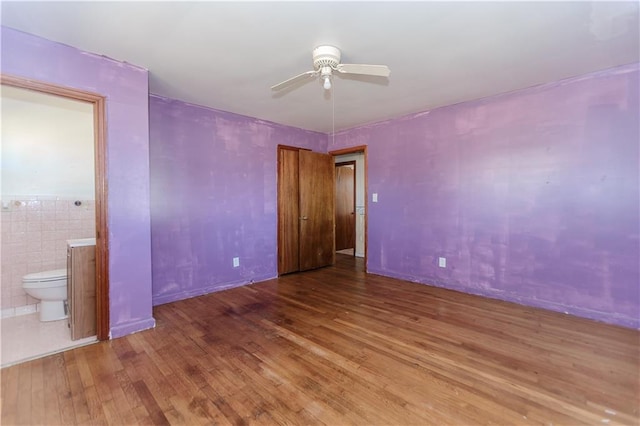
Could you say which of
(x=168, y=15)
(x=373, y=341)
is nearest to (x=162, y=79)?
(x=168, y=15)

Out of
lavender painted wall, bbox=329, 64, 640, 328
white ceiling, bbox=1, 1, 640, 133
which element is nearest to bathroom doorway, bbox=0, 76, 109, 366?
white ceiling, bbox=1, 1, 640, 133

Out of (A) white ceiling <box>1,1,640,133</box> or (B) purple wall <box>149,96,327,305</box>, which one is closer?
(A) white ceiling <box>1,1,640,133</box>

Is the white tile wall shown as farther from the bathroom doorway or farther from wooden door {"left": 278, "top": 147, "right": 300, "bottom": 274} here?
wooden door {"left": 278, "top": 147, "right": 300, "bottom": 274}

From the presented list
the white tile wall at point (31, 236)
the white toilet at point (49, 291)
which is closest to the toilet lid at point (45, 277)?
the white toilet at point (49, 291)

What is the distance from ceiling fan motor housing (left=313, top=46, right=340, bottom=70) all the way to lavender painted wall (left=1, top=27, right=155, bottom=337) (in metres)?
1.61

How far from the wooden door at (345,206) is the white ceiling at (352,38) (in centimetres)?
351

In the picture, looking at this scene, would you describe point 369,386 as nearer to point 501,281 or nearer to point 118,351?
point 118,351

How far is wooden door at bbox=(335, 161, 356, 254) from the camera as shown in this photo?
21.5 feet

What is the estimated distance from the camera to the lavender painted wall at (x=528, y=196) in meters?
2.65

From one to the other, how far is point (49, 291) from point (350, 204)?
531 cm

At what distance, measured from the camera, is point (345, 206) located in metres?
6.66

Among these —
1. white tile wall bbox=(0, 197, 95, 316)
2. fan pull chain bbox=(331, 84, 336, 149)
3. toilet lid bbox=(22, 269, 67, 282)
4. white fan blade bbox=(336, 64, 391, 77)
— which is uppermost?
fan pull chain bbox=(331, 84, 336, 149)

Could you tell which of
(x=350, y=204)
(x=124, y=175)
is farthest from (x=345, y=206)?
(x=124, y=175)

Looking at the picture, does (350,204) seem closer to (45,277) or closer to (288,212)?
(288,212)
